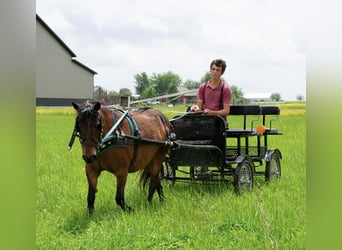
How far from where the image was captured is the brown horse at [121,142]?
405 centimetres

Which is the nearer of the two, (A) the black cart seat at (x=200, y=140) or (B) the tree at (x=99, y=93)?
(B) the tree at (x=99, y=93)

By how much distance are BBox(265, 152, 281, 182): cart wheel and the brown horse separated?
5.80ft

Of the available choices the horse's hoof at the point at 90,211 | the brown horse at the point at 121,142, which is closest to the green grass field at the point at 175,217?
the horse's hoof at the point at 90,211

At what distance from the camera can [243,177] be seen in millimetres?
5941

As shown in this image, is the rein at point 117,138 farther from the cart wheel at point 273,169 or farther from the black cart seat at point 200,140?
the cart wheel at point 273,169

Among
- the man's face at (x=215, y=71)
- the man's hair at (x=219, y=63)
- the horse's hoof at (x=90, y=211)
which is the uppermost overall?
the man's hair at (x=219, y=63)

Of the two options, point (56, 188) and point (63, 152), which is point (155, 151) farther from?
point (63, 152)

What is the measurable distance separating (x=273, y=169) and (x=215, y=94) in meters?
1.81

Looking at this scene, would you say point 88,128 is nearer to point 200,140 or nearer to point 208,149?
point 208,149

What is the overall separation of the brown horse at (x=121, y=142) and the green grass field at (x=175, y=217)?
350mm

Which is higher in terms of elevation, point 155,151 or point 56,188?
point 155,151
